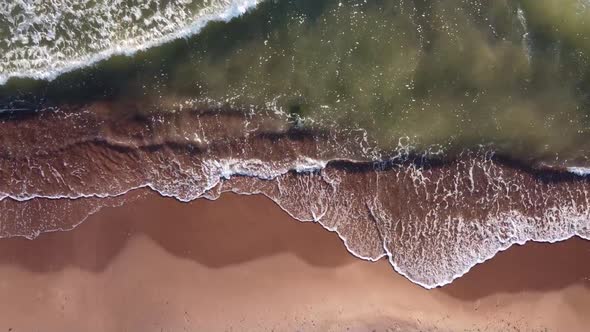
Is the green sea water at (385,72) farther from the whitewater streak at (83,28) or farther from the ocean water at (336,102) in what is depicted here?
the whitewater streak at (83,28)

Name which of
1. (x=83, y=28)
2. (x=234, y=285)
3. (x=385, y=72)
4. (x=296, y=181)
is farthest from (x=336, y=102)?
(x=83, y=28)

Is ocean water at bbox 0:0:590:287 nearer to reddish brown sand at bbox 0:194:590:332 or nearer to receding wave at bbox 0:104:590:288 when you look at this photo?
receding wave at bbox 0:104:590:288

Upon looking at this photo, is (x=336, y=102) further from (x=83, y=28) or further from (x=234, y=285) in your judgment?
(x=83, y=28)

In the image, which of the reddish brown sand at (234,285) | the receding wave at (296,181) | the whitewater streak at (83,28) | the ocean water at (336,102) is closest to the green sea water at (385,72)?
the ocean water at (336,102)

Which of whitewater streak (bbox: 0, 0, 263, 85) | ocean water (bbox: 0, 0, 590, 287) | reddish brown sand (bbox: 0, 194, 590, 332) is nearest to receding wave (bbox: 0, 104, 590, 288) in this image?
ocean water (bbox: 0, 0, 590, 287)

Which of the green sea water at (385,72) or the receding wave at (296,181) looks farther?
the green sea water at (385,72)
